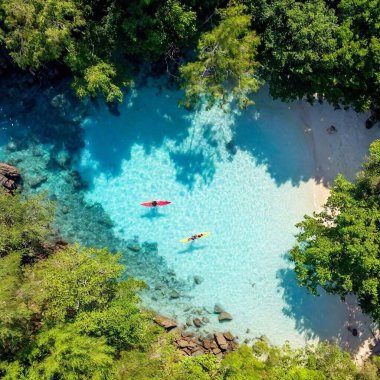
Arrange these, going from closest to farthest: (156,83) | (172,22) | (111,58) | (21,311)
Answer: (21,311) < (172,22) < (111,58) < (156,83)

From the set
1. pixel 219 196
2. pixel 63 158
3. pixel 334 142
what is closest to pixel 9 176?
pixel 63 158

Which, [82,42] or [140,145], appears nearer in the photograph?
[82,42]

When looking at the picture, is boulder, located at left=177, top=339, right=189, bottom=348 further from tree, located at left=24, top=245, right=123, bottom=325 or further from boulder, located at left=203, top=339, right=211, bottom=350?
tree, located at left=24, top=245, right=123, bottom=325

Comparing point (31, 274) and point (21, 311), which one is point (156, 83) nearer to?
point (31, 274)

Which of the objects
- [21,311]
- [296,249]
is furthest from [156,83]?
[21,311]

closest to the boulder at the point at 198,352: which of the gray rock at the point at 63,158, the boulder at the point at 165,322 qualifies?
the boulder at the point at 165,322

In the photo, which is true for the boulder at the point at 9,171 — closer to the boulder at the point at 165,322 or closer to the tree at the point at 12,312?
the tree at the point at 12,312

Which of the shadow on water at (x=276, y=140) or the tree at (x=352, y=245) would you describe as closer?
the tree at (x=352, y=245)
